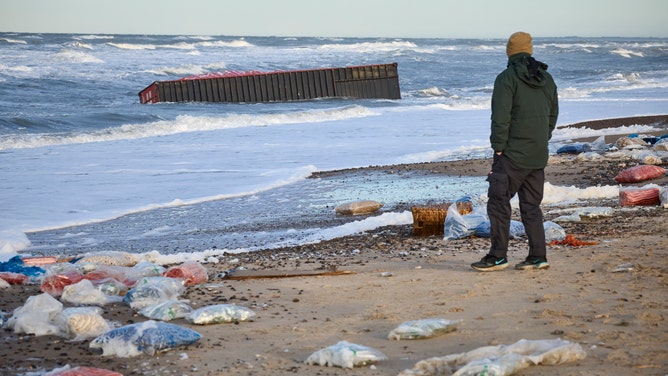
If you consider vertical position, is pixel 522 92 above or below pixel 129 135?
above

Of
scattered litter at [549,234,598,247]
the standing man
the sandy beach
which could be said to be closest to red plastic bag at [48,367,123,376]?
the sandy beach

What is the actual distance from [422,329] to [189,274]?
8.66 feet

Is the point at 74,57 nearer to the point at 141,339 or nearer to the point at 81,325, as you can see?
the point at 81,325

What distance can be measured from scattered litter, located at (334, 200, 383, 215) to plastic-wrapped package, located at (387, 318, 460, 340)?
19.2 feet

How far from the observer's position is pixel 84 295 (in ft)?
21.2

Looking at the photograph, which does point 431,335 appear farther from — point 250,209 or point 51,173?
point 51,173

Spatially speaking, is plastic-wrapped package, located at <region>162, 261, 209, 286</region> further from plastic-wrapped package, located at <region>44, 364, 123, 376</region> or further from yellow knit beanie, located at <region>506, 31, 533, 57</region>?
yellow knit beanie, located at <region>506, 31, 533, 57</region>

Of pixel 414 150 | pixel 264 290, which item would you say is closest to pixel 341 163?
pixel 414 150

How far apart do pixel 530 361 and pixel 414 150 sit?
1449 cm

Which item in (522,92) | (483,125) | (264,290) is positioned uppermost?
(522,92)

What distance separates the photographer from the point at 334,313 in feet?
19.1

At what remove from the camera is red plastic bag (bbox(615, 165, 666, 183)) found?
11.7 metres

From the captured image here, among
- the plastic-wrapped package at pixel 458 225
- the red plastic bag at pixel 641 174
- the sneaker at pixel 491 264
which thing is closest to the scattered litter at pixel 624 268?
the sneaker at pixel 491 264

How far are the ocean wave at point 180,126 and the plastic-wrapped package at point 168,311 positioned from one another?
1625 centimetres
